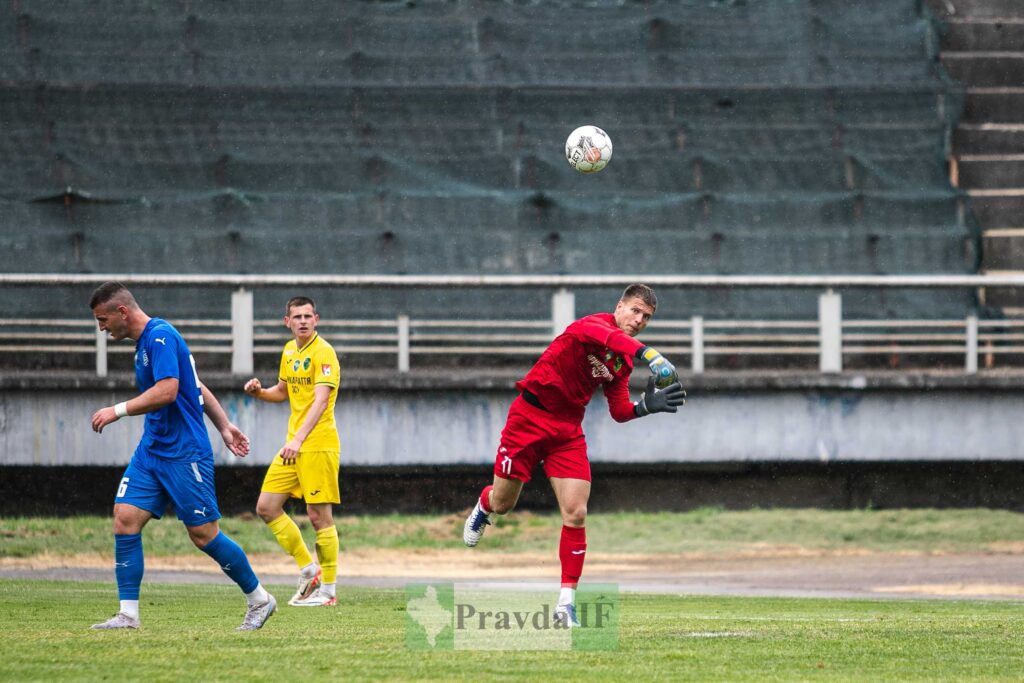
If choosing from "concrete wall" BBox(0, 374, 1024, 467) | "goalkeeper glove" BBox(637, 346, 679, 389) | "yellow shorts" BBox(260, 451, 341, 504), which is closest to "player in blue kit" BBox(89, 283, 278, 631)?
"goalkeeper glove" BBox(637, 346, 679, 389)

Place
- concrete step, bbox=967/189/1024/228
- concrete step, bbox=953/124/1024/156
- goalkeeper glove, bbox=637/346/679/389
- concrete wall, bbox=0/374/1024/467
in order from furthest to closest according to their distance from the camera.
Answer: concrete step, bbox=953/124/1024/156 → concrete step, bbox=967/189/1024/228 → concrete wall, bbox=0/374/1024/467 → goalkeeper glove, bbox=637/346/679/389

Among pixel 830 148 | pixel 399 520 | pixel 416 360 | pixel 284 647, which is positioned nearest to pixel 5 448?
pixel 399 520

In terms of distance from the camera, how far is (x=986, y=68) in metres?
28.2

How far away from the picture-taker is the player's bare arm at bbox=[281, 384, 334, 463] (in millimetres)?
11211

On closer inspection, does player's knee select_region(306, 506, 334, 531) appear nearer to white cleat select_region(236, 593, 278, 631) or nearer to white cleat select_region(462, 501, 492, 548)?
white cleat select_region(462, 501, 492, 548)

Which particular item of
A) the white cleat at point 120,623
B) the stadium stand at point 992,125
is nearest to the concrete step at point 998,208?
the stadium stand at point 992,125

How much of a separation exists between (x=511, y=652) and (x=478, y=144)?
64.2 feet

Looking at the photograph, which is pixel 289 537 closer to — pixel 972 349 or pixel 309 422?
pixel 309 422

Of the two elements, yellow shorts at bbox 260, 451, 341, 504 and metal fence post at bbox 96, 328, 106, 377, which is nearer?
yellow shorts at bbox 260, 451, 341, 504

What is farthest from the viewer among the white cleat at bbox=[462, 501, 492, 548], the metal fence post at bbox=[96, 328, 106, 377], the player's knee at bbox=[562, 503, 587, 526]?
the metal fence post at bbox=[96, 328, 106, 377]

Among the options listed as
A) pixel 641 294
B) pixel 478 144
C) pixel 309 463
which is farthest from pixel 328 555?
pixel 478 144

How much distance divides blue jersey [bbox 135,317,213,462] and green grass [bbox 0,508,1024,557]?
8.31 m

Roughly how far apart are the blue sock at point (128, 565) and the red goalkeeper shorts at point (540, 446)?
6.77ft

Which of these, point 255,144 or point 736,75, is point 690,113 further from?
point 255,144
